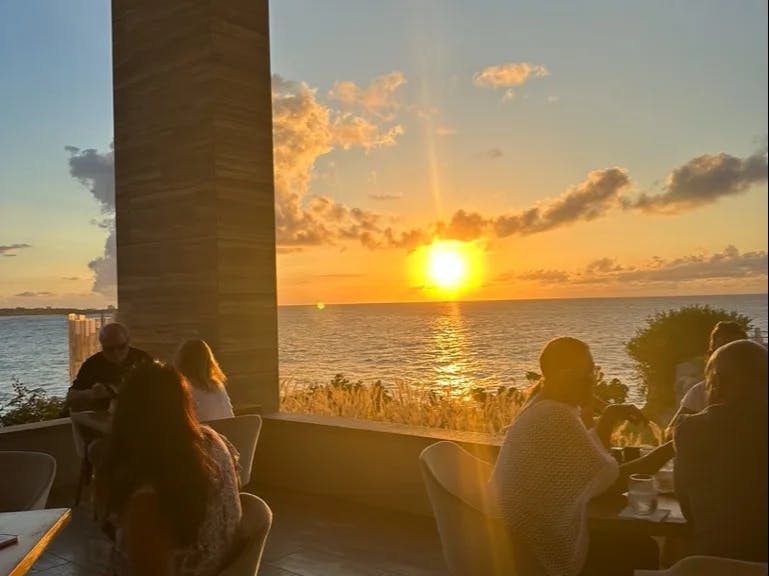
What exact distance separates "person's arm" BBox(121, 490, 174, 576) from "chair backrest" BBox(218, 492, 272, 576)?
0.35 metres

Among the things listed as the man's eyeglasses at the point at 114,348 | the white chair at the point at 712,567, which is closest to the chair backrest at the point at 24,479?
the man's eyeglasses at the point at 114,348

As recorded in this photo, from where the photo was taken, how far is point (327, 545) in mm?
A: 4301

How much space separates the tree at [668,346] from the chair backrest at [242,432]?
8.23m

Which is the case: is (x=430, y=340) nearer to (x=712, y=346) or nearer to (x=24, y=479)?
(x=712, y=346)

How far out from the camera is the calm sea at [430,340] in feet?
117

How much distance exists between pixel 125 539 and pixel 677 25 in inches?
246

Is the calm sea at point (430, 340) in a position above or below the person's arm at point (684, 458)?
below

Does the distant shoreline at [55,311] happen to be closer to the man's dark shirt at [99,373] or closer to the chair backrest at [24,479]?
the man's dark shirt at [99,373]

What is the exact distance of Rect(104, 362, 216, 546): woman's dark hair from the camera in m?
1.84

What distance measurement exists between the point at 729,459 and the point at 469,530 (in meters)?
1.55

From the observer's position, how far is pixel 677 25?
20.7 ft

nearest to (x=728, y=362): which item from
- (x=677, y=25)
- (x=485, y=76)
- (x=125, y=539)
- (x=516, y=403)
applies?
(x=125, y=539)

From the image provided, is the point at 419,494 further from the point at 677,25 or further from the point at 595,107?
the point at 595,107

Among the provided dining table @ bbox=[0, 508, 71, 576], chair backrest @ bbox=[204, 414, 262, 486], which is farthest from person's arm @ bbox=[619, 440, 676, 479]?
chair backrest @ bbox=[204, 414, 262, 486]
